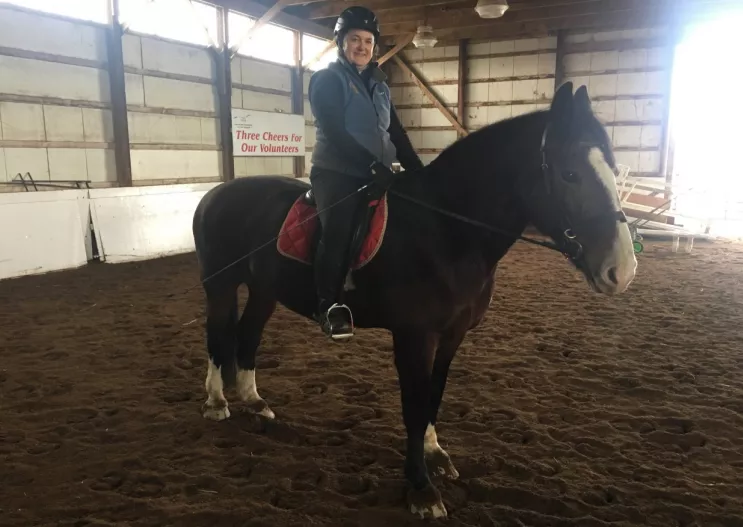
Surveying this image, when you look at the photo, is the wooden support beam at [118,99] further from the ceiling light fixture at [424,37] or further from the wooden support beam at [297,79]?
the ceiling light fixture at [424,37]

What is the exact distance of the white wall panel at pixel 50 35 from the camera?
664cm

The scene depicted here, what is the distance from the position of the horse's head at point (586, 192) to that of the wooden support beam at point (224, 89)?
853 cm

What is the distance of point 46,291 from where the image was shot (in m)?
5.85

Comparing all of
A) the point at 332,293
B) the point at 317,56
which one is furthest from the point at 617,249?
the point at 317,56

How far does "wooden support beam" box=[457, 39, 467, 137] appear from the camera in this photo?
1340 centimetres

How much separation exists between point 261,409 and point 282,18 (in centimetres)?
962

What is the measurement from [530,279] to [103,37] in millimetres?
6877

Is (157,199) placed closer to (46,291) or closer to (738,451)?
(46,291)

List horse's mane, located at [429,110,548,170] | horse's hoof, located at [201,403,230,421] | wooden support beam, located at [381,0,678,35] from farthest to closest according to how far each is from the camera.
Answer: wooden support beam, located at [381,0,678,35]
horse's hoof, located at [201,403,230,421]
horse's mane, located at [429,110,548,170]

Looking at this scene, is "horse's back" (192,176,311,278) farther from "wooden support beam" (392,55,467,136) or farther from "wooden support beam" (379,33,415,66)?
"wooden support beam" (392,55,467,136)

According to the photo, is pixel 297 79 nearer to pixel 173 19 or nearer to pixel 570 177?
pixel 173 19

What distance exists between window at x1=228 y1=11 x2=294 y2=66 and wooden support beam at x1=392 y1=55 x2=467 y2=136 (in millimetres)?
3463

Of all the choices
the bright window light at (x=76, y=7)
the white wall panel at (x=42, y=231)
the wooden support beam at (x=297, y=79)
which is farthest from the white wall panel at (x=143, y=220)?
the wooden support beam at (x=297, y=79)

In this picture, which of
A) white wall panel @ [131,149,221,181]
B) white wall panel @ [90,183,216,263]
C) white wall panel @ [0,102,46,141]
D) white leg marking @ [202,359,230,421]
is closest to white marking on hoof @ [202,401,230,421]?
white leg marking @ [202,359,230,421]
